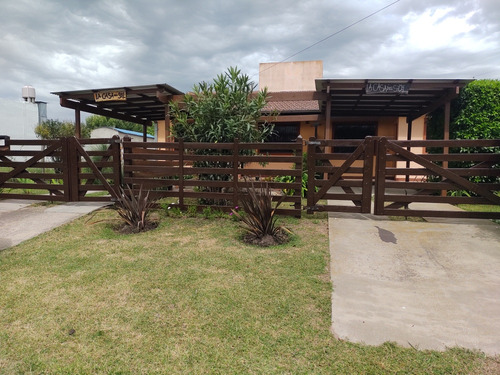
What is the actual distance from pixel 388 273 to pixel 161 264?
292cm

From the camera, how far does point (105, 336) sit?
2.66m

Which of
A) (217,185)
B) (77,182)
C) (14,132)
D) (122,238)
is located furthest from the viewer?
(14,132)

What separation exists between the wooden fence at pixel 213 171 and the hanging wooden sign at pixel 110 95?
313 cm

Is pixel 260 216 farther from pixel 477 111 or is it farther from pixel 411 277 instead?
pixel 477 111

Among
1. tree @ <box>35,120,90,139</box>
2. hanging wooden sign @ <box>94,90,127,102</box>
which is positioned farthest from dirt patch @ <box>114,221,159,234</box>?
tree @ <box>35,120,90,139</box>

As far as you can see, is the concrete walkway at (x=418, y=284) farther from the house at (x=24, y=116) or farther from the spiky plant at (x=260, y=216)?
the house at (x=24, y=116)

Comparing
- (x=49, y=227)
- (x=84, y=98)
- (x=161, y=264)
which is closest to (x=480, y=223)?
(x=161, y=264)

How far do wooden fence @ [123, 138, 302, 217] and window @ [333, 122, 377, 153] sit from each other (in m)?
7.35

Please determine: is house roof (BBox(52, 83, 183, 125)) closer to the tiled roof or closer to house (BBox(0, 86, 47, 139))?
the tiled roof

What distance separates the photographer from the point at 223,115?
725cm

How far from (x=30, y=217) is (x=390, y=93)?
9.33m

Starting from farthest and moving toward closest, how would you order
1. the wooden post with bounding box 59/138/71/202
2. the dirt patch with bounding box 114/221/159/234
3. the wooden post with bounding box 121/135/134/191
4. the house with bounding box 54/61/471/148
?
the house with bounding box 54/61/471/148 → the wooden post with bounding box 59/138/71/202 → the wooden post with bounding box 121/135/134/191 → the dirt patch with bounding box 114/221/159/234

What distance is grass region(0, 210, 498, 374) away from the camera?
7.68 ft

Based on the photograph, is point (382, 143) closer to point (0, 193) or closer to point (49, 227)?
point (49, 227)
